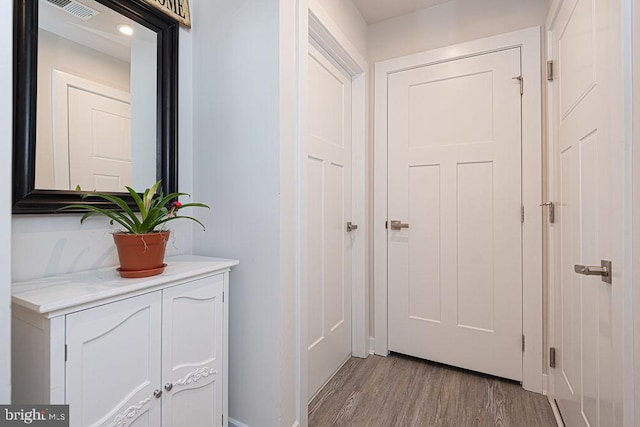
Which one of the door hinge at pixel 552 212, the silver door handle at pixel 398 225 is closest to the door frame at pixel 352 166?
the silver door handle at pixel 398 225

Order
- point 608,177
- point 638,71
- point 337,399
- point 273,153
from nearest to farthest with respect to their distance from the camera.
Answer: point 638,71 → point 608,177 → point 273,153 → point 337,399

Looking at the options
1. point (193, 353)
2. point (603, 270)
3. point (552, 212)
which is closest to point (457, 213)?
point (552, 212)

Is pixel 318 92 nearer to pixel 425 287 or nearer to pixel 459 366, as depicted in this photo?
pixel 425 287

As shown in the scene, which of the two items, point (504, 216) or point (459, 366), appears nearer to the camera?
point (504, 216)

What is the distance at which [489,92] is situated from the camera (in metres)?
1.92

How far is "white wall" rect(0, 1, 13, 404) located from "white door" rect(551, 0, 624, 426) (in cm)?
165

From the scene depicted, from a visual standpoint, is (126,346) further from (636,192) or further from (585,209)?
(585,209)

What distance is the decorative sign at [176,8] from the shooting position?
1.32 metres

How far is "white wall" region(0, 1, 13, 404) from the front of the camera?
70cm

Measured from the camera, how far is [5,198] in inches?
28.2

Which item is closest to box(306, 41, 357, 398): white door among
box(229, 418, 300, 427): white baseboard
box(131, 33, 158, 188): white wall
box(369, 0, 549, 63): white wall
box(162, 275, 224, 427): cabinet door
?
box(229, 418, 300, 427): white baseboard

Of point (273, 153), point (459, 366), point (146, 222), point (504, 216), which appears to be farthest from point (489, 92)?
point (146, 222)

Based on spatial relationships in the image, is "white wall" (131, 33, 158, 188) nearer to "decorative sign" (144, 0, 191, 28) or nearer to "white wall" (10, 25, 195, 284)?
"decorative sign" (144, 0, 191, 28)

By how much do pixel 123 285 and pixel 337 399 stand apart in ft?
4.48
